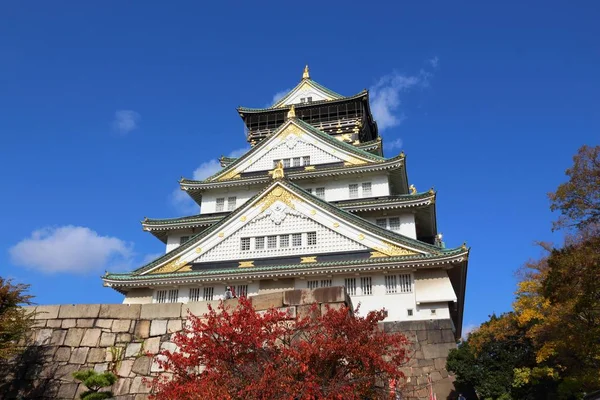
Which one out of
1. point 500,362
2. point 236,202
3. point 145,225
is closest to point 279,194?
point 236,202

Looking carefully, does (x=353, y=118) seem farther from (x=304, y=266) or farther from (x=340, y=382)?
(x=340, y=382)

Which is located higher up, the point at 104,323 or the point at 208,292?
the point at 208,292

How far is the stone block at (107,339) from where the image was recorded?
41.2 ft

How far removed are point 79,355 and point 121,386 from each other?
5.37ft

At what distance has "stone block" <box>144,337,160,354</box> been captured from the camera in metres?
12.2

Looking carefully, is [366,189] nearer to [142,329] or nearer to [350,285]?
[350,285]

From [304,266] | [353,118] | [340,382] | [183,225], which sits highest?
[353,118]

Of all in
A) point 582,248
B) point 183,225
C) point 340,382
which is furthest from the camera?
point 183,225

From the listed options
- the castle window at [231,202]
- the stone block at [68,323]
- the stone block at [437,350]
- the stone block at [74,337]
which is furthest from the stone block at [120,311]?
the castle window at [231,202]

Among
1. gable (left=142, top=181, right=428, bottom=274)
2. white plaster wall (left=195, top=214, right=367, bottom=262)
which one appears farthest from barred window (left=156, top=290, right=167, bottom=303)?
white plaster wall (left=195, top=214, right=367, bottom=262)

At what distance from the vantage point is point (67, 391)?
39.7 ft

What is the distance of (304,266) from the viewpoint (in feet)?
77.8

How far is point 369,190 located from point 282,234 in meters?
8.01

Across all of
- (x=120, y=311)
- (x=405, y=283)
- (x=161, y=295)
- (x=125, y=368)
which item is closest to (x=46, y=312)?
(x=120, y=311)
